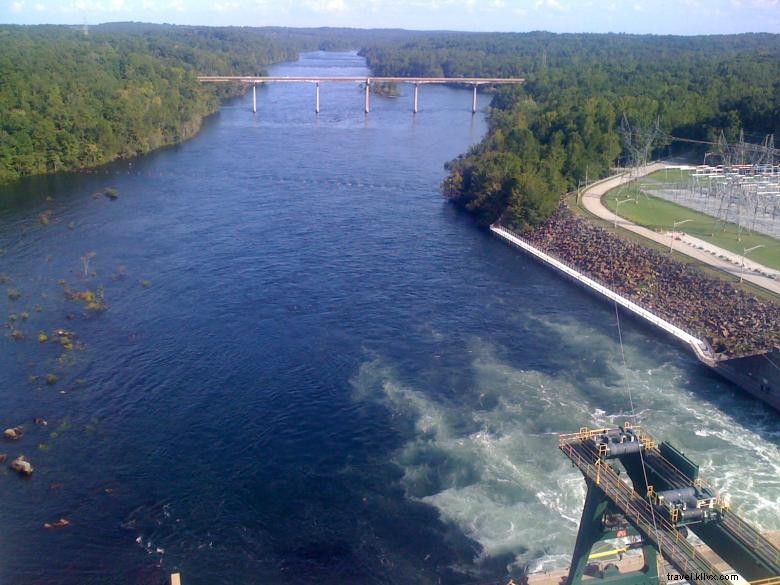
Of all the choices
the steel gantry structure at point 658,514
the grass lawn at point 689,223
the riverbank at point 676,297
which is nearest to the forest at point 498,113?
the riverbank at point 676,297

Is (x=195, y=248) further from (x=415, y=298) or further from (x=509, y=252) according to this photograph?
(x=509, y=252)

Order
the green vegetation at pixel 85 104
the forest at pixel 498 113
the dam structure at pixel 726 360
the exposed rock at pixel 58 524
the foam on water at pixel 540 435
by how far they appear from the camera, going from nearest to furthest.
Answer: the exposed rock at pixel 58 524
the foam on water at pixel 540 435
the dam structure at pixel 726 360
the forest at pixel 498 113
the green vegetation at pixel 85 104

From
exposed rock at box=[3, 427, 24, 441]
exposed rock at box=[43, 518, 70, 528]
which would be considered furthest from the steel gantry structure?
exposed rock at box=[3, 427, 24, 441]

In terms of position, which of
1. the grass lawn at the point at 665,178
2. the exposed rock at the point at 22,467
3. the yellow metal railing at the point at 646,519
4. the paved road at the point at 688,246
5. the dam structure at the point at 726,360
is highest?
the yellow metal railing at the point at 646,519

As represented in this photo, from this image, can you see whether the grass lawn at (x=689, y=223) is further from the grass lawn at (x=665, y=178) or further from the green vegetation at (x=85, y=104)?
the green vegetation at (x=85, y=104)

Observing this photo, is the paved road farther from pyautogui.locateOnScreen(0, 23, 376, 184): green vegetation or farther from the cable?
pyautogui.locateOnScreen(0, 23, 376, 184): green vegetation
